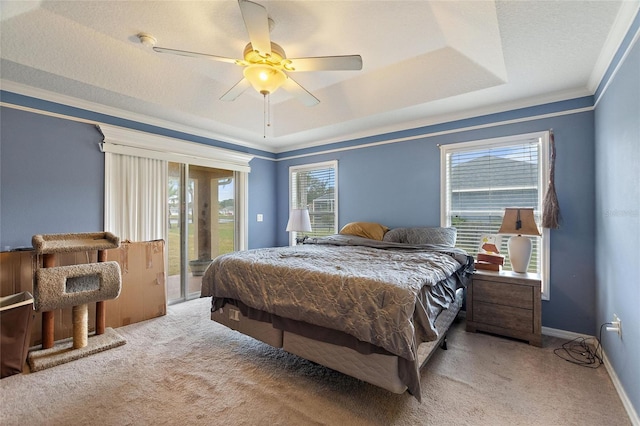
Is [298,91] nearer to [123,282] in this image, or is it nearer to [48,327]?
[123,282]

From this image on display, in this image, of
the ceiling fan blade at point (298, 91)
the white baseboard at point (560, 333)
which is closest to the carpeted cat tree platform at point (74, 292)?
the ceiling fan blade at point (298, 91)

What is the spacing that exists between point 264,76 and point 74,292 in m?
2.40

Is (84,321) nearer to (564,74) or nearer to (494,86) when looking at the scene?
(494,86)

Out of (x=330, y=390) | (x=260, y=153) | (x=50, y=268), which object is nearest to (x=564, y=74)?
(x=330, y=390)

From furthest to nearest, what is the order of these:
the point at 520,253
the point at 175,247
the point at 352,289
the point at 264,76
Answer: the point at 175,247, the point at 520,253, the point at 264,76, the point at 352,289

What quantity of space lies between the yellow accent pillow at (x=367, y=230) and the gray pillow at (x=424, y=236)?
138 mm

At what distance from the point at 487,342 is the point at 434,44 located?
8.86 feet

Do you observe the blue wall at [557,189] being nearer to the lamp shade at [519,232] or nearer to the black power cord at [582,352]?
the black power cord at [582,352]

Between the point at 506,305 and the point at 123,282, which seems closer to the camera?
the point at 506,305

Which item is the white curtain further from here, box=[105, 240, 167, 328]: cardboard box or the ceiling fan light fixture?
the ceiling fan light fixture

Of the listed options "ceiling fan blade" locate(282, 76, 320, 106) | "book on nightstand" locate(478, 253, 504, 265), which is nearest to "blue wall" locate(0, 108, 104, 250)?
"ceiling fan blade" locate(282, 76, 320, 106)

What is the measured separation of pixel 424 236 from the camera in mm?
3229

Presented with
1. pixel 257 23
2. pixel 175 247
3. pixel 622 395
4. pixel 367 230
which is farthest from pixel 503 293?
pixel 175 247

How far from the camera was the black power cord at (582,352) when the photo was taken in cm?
225
